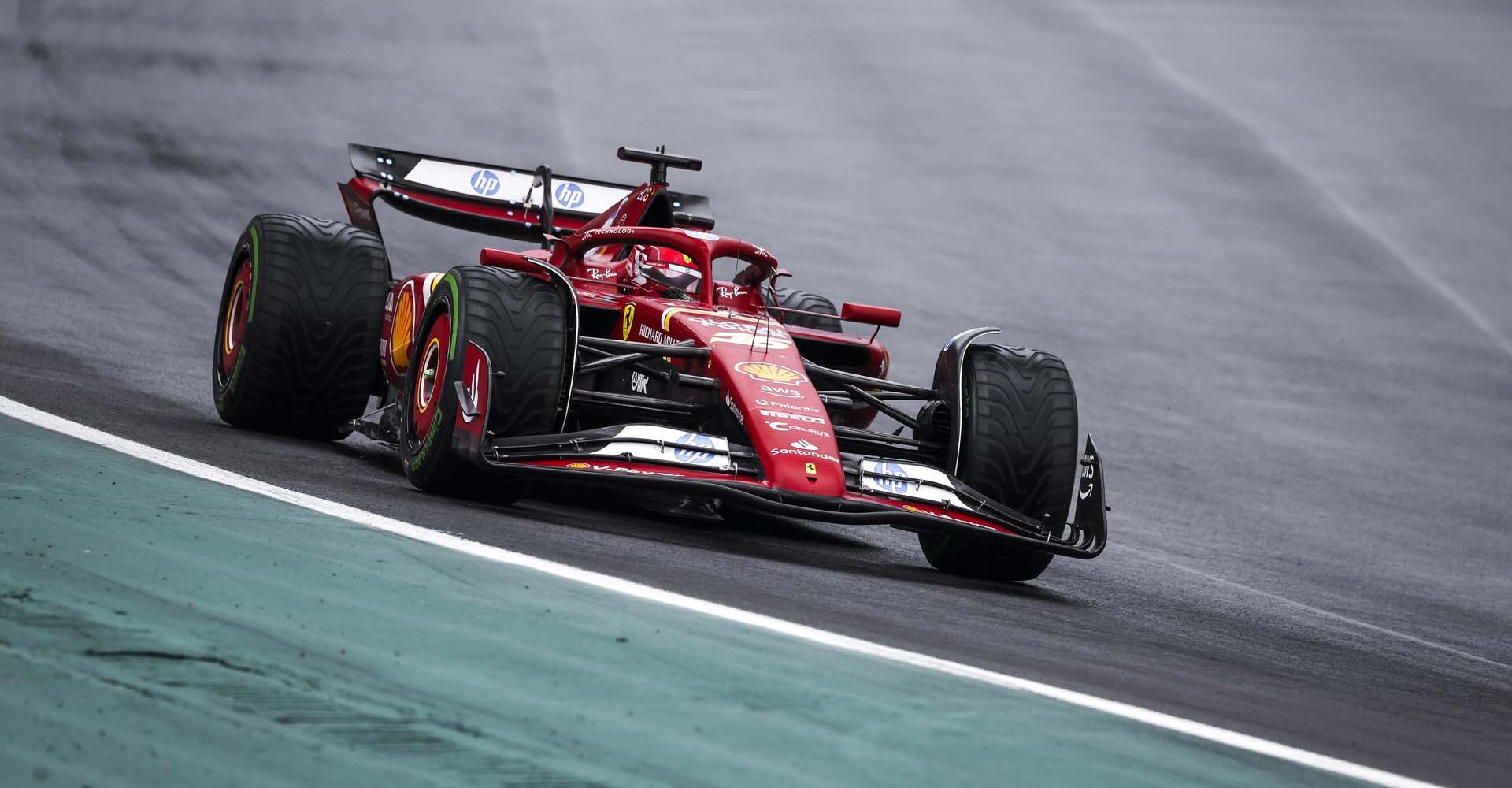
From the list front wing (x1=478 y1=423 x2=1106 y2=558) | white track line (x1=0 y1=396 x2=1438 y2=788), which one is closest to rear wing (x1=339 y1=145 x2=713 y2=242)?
front wing (x1=478 y1=423 x2=1106 y2=558)

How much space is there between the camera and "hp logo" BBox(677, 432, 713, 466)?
6.43m

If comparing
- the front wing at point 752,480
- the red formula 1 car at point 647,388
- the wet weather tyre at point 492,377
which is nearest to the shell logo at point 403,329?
the red formula 1 car at point 647,388

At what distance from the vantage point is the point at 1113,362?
17141mm

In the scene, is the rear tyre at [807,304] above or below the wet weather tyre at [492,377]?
above

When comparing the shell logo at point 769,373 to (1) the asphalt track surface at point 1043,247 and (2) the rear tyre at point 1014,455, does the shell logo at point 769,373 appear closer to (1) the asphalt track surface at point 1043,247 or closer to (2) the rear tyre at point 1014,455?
(1) the asphalt track surface at point 1043,247

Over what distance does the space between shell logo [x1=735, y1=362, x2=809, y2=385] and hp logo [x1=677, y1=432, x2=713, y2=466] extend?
0.46 meters

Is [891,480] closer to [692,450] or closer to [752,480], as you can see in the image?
[752,480]

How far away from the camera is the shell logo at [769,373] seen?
6902 millimetres

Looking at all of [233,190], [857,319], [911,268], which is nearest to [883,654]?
[857,319]

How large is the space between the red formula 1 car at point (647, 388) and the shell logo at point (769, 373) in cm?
1

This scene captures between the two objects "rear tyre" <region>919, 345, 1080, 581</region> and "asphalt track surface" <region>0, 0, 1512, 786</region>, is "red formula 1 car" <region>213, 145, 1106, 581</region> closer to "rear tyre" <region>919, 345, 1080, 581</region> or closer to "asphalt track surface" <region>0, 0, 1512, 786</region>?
"rear tyre" <region>919, 345, 1080, 581</region>

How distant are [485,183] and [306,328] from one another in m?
2.16

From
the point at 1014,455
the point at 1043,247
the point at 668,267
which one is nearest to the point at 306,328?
the point at 668,267

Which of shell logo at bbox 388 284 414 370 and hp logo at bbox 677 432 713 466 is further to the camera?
shell logo at bbox 388 284 414 370
